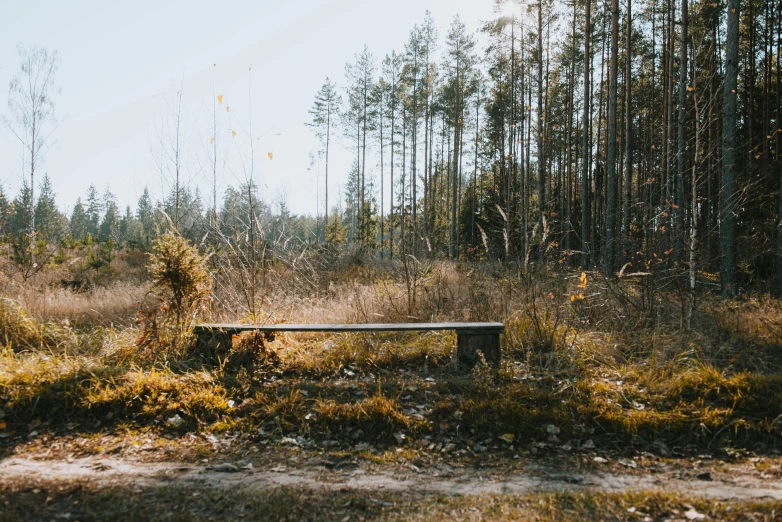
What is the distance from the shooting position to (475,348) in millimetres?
4520

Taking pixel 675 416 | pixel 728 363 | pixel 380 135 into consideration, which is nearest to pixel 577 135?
pixel 380 135

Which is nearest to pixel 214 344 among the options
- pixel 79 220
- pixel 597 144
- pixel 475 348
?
pixel 475 348

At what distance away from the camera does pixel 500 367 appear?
434 centimetres

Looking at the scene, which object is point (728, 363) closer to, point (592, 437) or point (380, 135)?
point (592, 437)

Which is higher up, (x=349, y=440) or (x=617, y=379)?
(x=617, y=379)

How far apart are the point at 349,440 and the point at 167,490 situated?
127cm

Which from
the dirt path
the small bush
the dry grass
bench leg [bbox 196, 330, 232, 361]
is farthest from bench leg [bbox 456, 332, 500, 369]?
the small bush

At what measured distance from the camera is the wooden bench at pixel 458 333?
4465 millimetres

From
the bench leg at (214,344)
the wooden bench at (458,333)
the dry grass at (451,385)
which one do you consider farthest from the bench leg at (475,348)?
the bench leg at (214,344)

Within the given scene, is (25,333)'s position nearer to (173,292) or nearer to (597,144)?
(173,292)

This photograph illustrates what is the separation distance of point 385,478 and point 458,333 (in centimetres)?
205

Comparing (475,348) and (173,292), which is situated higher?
(173,292)

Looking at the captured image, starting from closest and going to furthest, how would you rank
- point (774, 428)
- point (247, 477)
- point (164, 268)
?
point (247, 477) → point (774, 428) → point (164, 268)

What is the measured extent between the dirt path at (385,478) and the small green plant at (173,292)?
71.9 inches
